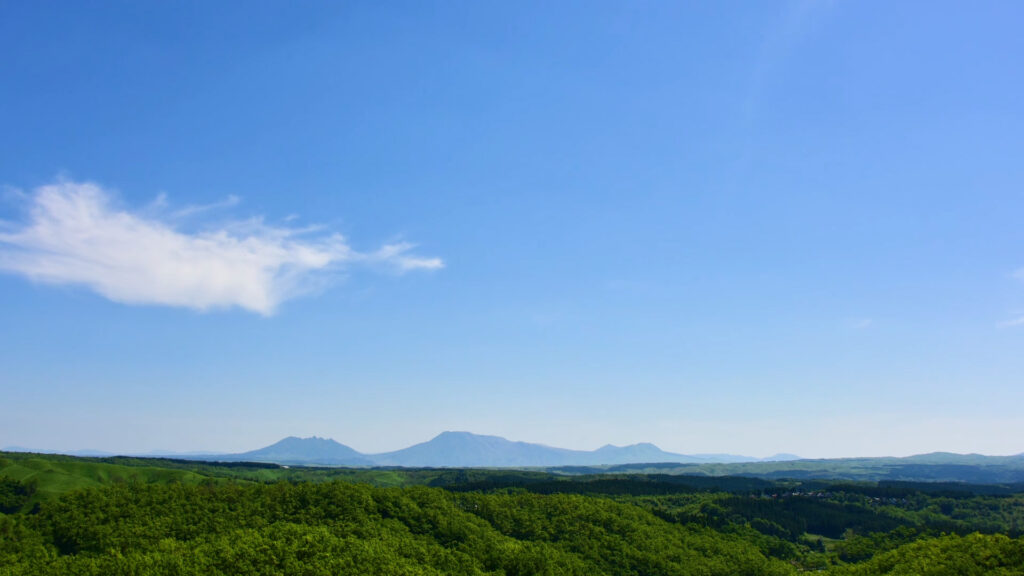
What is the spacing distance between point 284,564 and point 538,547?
74170mm

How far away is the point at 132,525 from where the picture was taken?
467 ft

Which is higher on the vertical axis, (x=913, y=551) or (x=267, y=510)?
(x=267, y=510)

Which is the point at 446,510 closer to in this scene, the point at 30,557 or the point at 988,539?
the point at 30,557

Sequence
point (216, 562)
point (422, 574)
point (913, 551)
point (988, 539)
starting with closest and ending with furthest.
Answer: point (216, 562) < point (422, 574) < point (988, 539) < point (913, 551)

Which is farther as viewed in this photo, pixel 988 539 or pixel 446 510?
pixel 446 510

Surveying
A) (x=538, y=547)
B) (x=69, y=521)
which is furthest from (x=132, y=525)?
(x=538, y=547)

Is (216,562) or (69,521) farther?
(69,521)

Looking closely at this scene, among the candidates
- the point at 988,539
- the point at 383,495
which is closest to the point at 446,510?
the point at 383,495

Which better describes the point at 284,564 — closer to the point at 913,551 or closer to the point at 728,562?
the point at 728,562

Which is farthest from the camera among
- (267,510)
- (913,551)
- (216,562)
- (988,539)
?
(267,510)

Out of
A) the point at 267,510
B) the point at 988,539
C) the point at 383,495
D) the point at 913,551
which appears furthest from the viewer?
the point at 383,495

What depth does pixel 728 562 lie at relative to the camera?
608 feet

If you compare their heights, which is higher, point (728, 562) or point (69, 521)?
point (69, 521)

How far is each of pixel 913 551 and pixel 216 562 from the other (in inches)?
6438
